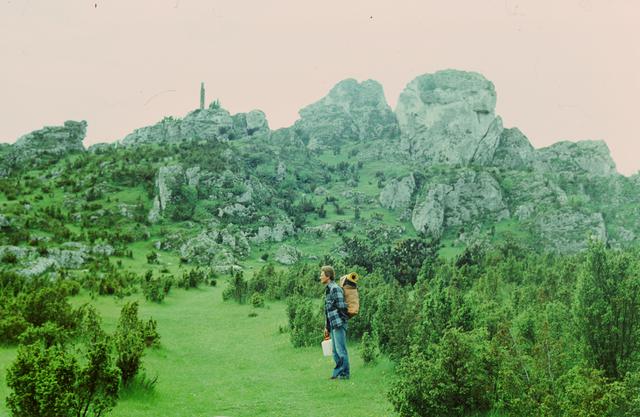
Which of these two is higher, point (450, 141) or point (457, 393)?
point (450, 141)

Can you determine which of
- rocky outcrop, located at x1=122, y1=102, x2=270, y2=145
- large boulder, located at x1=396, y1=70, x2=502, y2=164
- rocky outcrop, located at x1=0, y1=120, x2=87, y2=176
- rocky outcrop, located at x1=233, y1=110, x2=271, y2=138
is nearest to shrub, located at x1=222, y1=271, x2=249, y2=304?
rocky outcrop, located at x1=0, y1=120, x2=87, y2=176

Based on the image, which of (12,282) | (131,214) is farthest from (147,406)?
(131,214)

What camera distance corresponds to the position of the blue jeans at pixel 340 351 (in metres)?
10.1

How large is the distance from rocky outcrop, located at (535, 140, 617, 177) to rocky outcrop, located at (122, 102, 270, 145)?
66.3 m

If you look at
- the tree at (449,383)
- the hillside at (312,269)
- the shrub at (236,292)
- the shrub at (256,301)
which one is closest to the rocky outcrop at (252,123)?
the hillside at (312,269)

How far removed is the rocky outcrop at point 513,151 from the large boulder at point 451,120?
6.17 ft

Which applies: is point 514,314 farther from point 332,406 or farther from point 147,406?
point 147,406

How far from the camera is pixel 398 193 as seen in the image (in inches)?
3297

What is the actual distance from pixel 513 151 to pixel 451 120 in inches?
661

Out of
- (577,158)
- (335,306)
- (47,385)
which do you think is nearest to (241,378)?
(335,306)

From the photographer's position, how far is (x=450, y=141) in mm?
113562

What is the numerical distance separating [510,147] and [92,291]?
108 m

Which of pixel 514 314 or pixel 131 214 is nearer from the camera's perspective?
pixel 514 314

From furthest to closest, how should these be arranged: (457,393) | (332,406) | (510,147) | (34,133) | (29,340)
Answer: (510,147)
(34,133)
(29,340)
(332,406)
(457,393)
